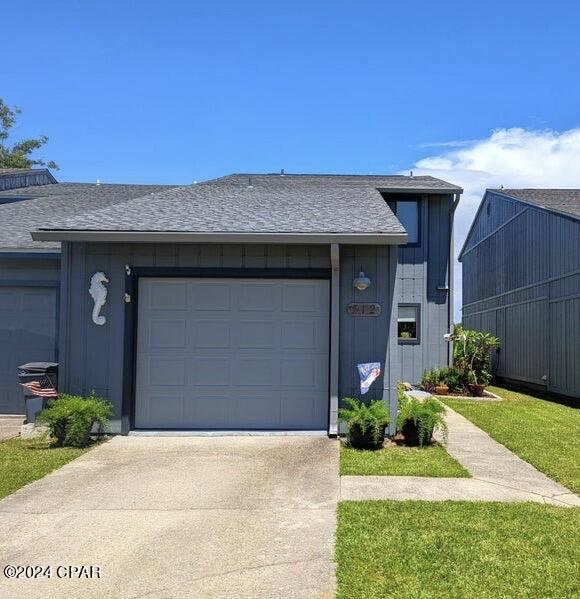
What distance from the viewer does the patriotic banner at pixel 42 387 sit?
8.05 m

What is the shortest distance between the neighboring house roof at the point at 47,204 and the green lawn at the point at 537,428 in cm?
Result: 796

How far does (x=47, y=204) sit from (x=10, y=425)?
6.01 m

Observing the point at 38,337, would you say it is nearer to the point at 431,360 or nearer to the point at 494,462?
the point at 494,462

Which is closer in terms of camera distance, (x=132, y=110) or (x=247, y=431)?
(x=247, y=431)

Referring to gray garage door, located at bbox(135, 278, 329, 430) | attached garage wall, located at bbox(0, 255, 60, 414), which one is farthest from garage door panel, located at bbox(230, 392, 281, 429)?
attached garage wall, located at bbox(0, 255, 60, 414)

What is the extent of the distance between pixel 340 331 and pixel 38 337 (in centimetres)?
515

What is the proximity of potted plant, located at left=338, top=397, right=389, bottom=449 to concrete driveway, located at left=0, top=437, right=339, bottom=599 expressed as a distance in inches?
19.3

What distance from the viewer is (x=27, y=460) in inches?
265

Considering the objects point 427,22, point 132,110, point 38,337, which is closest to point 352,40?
point 427,22

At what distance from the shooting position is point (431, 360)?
51.2 ft

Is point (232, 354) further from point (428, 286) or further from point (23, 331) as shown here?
point (428, 286)

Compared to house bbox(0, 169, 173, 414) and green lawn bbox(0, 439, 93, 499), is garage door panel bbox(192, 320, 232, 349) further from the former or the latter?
house bbox(0, 169, 173, 414)

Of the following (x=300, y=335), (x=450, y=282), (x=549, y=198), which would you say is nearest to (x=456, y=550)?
(x=300, y=335)

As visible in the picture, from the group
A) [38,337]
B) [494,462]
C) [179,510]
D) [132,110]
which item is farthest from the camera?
[132,110]
